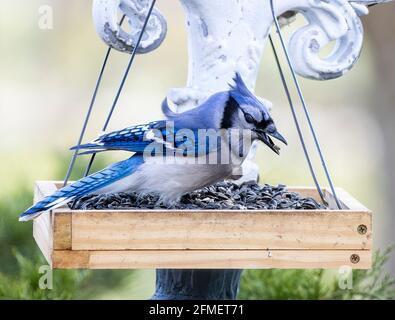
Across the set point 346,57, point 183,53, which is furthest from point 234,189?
point 183,53

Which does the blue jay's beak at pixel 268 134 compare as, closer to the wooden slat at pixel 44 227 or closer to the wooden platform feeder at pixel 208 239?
the wooden platform feeder at pixel 208 239

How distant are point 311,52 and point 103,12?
1.92 ft

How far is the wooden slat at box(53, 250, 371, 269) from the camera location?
2406 millimetres

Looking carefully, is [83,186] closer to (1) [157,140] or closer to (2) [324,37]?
(1) [157,140]

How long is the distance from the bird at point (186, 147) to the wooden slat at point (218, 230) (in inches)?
5.2

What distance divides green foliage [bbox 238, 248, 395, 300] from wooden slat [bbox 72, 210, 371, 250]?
1340 millimetres

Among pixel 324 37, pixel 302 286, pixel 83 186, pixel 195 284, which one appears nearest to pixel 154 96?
pixel 302 286

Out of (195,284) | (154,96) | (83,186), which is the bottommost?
(195,284)

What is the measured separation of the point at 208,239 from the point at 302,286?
1.48m

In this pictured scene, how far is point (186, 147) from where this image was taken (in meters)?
2.56

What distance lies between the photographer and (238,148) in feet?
8.50
